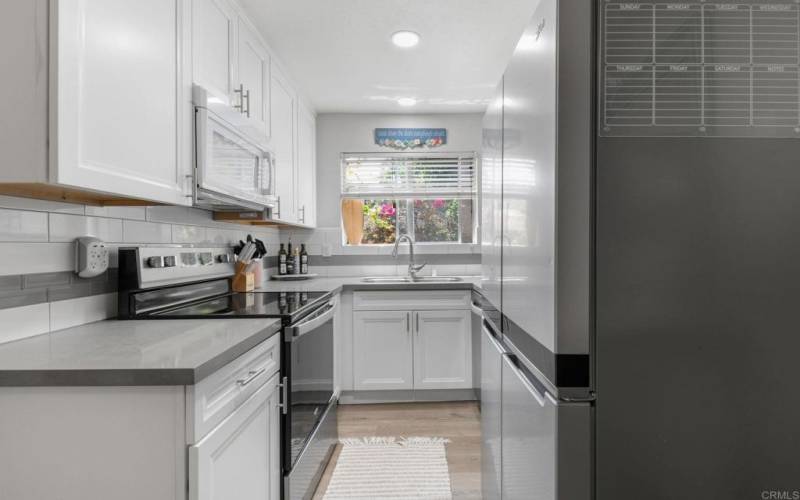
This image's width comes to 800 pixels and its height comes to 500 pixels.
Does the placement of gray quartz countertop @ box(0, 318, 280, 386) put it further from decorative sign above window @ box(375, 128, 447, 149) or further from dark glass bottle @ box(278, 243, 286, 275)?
decorative sign above window @ box(375, 128, 447, 149)

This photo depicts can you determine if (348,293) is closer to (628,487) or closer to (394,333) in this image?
(394,333)

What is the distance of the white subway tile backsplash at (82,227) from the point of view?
1.37 metres

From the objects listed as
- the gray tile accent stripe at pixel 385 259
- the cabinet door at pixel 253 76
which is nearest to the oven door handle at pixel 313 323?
the cabinet door at pixel 253 76

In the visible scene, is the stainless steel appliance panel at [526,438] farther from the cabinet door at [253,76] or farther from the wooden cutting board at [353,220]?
the wooden cutting board at [353,220]

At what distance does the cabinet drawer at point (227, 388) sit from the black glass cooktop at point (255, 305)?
0.20 metres

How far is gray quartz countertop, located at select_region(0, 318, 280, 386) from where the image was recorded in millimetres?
942

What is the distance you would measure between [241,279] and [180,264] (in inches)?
22.2

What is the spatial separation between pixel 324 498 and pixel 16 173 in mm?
1757

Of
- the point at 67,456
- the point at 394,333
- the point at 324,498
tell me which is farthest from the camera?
the point at 394,333

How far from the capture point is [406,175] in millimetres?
3896

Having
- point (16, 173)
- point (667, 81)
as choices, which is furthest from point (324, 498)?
point (667, 81)

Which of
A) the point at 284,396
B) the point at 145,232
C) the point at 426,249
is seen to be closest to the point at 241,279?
the point at 145,232

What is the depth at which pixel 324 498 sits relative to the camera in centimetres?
204

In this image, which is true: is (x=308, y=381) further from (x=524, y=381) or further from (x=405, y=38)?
(x=405, y=38)
